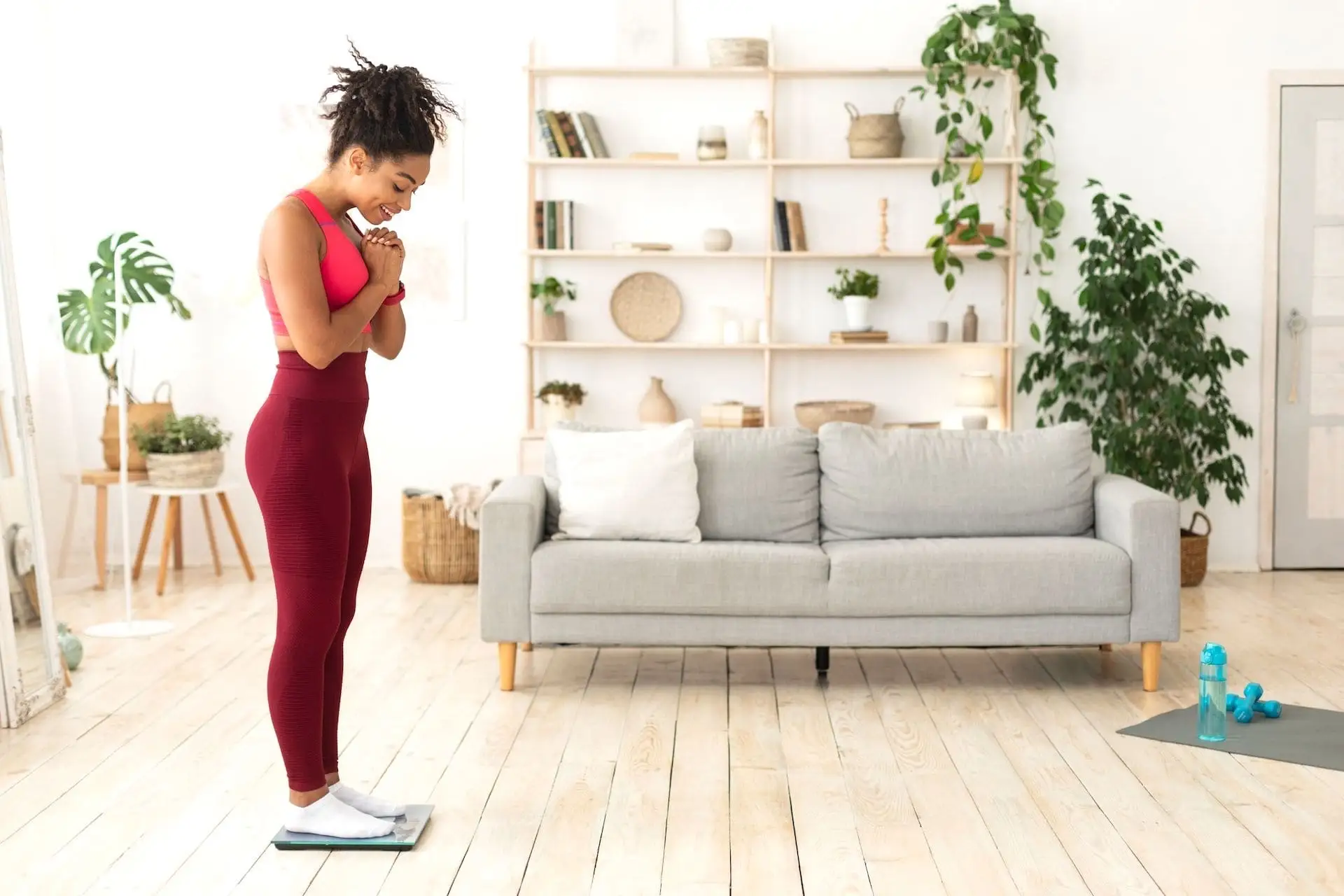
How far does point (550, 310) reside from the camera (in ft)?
19.6

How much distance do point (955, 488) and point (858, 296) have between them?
1711 millimetres

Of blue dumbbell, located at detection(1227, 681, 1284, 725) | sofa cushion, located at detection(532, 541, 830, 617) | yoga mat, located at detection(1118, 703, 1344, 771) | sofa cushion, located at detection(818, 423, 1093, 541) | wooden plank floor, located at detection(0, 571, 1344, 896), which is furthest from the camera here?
sofa cushion, located at detection(818, 423, 1093, 541)

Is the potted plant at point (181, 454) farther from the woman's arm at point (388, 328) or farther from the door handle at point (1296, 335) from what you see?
the door handle at point (1296, 335)

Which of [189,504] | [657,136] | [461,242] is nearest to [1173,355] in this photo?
[657,136]

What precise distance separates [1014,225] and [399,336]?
3768 millimetres

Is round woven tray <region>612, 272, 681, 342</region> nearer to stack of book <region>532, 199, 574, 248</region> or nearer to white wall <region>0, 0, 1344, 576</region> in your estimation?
white wall <region>0, 0, 1344, 576</region>

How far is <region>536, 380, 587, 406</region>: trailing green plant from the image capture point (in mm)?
5930

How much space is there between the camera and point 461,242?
6086 mm

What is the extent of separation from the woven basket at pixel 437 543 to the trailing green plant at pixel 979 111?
2.24 m

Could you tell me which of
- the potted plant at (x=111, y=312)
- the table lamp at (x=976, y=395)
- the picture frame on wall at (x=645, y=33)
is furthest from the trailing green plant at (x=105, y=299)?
the table lamp at (x=976, y=395)

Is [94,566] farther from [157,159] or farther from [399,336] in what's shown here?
A: [399,336]

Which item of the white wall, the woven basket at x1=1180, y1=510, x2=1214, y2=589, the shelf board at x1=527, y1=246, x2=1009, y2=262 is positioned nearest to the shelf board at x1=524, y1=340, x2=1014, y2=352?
the white wall

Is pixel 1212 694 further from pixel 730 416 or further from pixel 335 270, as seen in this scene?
pixel 730 416

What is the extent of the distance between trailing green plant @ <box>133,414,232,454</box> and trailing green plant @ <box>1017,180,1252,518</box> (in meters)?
Result: 3.37
